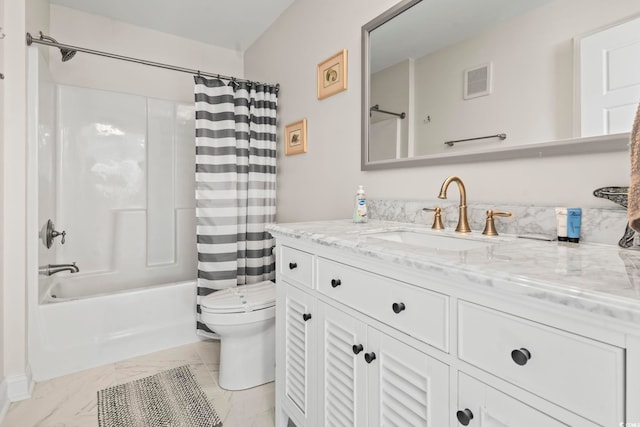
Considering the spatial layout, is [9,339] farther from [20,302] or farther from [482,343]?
[482,343]

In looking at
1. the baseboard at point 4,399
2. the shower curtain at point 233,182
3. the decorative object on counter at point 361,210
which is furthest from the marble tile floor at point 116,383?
the decorative object on counter at point 361,210

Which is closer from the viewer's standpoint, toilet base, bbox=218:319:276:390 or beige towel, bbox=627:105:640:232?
beige towel, bbox=627:105:640:232

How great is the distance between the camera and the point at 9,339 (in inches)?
66.2

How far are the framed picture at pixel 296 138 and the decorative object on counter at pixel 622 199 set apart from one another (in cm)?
166

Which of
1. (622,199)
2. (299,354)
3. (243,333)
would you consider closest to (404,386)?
(299,354)

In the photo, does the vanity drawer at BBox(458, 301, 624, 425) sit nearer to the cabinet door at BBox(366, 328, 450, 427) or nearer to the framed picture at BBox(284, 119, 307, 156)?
the cabinet door at BBox(366, 328, 450, 427)

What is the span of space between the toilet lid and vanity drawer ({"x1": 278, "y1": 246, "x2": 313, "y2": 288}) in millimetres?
468

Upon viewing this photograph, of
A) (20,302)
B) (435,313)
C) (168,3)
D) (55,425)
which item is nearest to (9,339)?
(20,302)

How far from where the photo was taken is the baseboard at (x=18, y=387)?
1.64 metres

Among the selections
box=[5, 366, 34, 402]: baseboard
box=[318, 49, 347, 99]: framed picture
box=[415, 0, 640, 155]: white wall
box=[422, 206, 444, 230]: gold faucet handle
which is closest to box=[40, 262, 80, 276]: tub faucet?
box=[5, 366, 34, 402]: baseboard

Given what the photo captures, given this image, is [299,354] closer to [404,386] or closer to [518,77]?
[404,386]

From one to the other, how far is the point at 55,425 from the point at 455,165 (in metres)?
2.11

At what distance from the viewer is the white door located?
0.86 m

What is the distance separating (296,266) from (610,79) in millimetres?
1126
